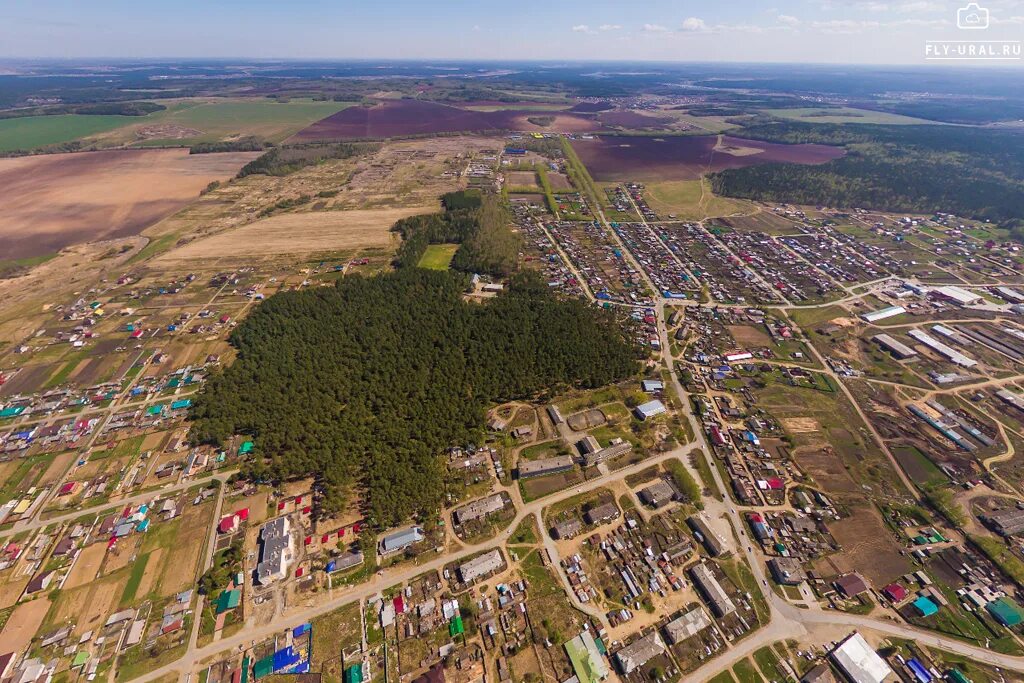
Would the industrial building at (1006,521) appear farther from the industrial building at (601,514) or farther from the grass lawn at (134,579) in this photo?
the grass lawn at (134,579)

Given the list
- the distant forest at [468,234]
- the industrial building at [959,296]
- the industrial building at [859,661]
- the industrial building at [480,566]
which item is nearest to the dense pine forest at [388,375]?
the industrial building at [480,566]

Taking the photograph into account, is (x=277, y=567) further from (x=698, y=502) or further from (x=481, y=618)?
(x=698, y=502)

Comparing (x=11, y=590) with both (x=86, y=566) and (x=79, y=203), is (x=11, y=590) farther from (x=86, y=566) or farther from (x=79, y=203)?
(x=79, y=203)

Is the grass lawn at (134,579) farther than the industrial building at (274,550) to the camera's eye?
No

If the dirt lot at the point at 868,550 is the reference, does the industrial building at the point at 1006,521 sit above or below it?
above

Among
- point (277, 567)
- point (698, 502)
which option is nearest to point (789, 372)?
point (698, 502)

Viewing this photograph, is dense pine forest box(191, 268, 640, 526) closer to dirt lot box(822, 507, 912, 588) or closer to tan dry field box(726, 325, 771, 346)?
tan dry field box(726, 325, 771, 346)

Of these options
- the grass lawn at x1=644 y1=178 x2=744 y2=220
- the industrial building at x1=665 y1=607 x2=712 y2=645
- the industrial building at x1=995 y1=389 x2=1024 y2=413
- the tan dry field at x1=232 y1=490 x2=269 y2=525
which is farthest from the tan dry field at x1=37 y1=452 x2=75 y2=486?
the grass lawn at x1=644 y1=178 x2=744 y2=220
